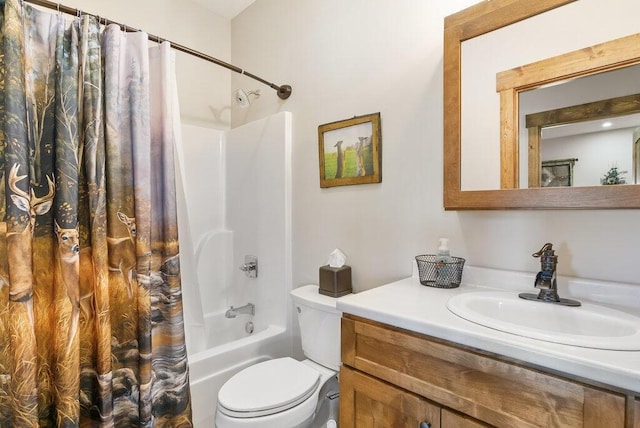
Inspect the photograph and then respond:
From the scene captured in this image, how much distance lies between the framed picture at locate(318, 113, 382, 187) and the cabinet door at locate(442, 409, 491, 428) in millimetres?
1010

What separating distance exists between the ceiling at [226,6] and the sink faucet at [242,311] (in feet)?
6.90

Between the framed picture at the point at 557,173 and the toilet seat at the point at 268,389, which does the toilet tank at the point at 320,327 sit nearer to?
the toilet seat at the point at 268,389

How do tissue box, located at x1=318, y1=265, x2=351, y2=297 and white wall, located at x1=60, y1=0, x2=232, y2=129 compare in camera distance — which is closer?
tissue box, located at x1=318, y1=265, x2=351, y2=297

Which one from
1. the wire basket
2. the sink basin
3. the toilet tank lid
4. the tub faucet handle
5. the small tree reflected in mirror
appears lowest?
the toilet tank lid

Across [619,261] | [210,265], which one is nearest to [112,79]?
[210,265]

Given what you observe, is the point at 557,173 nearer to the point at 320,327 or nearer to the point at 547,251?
the point at 547,251

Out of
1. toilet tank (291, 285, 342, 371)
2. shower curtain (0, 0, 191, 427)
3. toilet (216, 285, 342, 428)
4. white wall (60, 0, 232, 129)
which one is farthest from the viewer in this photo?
white wall (60, 0, 232, 129)

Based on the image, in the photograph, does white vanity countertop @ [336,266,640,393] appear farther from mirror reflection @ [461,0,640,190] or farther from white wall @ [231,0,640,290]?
mirror reflection @ [461,0,640,190]

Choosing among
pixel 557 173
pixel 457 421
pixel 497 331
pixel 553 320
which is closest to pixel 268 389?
pixel 457 421

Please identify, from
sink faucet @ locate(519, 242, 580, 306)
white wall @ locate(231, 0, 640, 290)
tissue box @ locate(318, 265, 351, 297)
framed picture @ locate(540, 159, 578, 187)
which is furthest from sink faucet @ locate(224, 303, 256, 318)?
framed picture @ locate(540, 159, 578, 187)

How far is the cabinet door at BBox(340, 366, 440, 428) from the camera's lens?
35.4 inches

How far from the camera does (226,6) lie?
2338mm

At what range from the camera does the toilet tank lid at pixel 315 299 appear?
1.49 m

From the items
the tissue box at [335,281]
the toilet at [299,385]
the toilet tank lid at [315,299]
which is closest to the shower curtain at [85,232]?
the toilet at [299,385]
